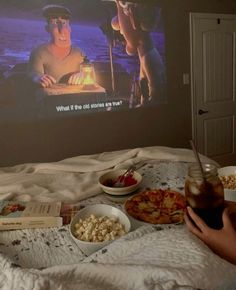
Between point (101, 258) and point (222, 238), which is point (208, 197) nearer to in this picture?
point (222, 238)

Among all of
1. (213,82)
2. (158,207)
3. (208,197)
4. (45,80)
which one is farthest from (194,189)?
(213,82)

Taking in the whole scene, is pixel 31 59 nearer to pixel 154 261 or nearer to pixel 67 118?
pixel 67 118

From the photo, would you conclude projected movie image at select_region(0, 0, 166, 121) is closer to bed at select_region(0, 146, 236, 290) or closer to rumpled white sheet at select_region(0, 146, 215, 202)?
rumpled white sheet at select_region(0, 146, 215, 202)

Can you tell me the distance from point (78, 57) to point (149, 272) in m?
2.32

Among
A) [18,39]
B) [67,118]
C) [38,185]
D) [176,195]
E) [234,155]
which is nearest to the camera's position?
[176,195]

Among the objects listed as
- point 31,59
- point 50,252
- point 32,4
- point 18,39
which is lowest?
point 50,252

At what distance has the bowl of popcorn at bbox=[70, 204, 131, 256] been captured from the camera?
930 millimetres

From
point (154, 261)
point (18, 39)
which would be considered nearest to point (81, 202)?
point (154, 261)

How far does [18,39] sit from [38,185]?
1.52 m

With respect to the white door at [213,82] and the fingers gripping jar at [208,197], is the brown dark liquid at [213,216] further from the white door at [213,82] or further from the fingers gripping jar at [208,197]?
the white door at [213,82]

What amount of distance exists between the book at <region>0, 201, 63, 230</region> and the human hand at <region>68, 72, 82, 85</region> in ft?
5.52

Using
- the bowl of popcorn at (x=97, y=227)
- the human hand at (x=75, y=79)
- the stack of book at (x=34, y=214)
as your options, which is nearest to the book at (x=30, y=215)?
the stack of book at (x=34, y=214)

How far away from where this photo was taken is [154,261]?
754 mm

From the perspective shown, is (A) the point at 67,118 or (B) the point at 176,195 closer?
(B) the point at 176,195
